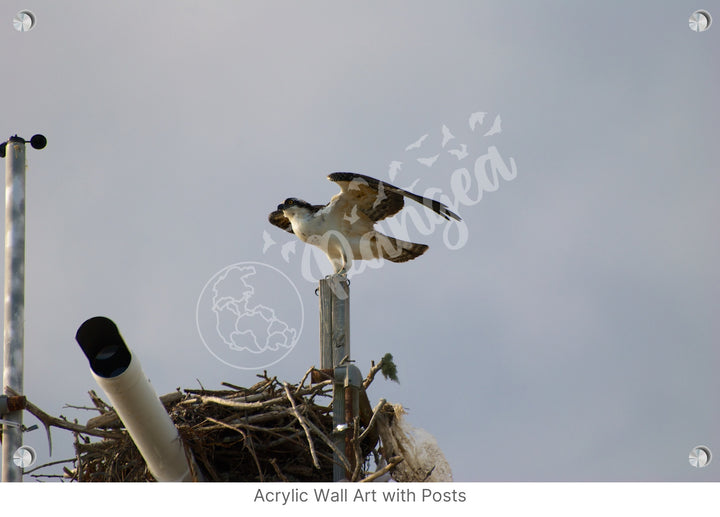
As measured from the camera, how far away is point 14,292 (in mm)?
5391

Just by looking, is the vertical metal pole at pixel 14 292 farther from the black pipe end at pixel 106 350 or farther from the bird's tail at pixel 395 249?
the bird's tail at pixel 395 249

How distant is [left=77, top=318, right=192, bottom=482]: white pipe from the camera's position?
4.43 m

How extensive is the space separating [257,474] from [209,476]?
0.29m

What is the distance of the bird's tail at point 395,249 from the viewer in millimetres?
7625

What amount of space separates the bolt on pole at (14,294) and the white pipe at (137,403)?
70 centimetres

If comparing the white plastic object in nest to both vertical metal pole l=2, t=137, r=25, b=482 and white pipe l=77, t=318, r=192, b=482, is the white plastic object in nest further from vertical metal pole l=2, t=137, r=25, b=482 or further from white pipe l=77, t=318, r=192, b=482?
vertical metal pole l=2, t=137, r=25, b=482

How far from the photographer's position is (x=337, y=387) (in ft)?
17.4

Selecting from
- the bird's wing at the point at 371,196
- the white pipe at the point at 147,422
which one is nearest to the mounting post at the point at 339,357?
the white pipe at the point at 147,422

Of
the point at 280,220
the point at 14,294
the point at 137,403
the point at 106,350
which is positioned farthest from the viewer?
the point at 280,220

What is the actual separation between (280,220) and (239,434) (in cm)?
241

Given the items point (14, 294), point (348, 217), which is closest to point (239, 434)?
point (14, 294)

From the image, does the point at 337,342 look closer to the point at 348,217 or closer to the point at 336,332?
the point at 336,332
